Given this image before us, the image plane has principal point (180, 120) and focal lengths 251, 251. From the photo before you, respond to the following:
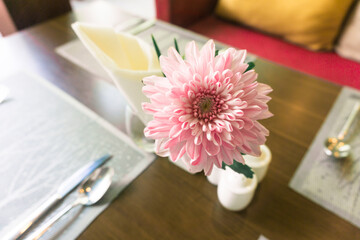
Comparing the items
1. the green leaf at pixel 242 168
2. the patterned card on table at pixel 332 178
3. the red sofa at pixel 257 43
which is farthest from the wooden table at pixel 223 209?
the red sofa at pixel 257 43

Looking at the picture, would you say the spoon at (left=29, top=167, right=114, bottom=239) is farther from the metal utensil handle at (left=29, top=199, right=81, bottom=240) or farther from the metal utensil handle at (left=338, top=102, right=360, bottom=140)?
the metal utensil handle at (left=338, top=102, right=360, bottom=140)

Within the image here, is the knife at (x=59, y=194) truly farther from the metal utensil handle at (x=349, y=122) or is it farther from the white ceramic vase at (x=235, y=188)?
the metal utensil handle at (x=349, y=122)

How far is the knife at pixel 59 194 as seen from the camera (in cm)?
36

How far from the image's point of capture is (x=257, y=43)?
100cm

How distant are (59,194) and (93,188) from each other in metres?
0.05

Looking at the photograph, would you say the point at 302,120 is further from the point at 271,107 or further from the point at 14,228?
the point at 14,228

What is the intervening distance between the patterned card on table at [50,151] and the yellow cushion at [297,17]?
0.78 metres

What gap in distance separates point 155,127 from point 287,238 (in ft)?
0.91

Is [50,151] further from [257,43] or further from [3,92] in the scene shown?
[257,43]

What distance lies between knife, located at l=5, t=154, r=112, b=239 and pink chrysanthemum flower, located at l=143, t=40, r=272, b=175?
23cm

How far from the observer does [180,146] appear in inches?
10.1

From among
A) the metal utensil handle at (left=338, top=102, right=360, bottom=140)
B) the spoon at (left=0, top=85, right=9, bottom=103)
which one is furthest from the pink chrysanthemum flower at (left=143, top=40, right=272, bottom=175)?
the spoon at (left=0, top=85, right=9, bottom=103)

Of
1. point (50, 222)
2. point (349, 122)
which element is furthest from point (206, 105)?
point (349, 122)

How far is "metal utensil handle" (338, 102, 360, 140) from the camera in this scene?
505 mm
